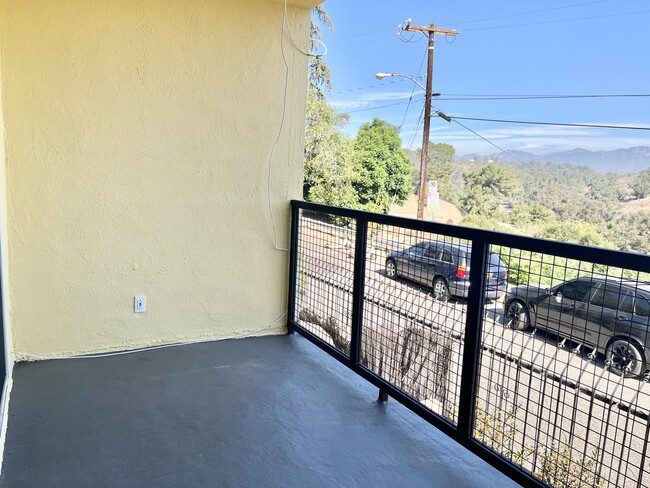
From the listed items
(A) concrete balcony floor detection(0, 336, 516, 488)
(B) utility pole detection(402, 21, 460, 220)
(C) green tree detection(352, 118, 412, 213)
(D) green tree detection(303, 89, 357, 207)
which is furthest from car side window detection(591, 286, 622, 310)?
(C) green tree detection(352, 118, 412, 213)

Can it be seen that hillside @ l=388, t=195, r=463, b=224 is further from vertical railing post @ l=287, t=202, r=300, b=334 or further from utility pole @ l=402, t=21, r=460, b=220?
vertical railing post @ l=287, t=202, r=300, b=334

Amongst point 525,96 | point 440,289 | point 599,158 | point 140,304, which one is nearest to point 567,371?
point 440,289

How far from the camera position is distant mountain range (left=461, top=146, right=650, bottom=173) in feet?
65.6

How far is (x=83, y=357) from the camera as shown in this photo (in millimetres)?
2684

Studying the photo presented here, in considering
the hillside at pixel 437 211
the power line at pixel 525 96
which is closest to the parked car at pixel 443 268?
the hillside at pixel 437 211

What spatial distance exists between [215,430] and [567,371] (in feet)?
4.45

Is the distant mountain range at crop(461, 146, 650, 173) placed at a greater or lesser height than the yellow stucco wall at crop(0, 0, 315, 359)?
greater

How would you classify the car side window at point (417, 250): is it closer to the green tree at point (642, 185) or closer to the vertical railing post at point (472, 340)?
the vertical railing post at point (472, 340)

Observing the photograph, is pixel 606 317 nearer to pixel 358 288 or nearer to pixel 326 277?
pixel 358 288

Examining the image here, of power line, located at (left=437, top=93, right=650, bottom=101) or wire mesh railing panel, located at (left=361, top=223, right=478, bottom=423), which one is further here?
power line, located at (left=437, top=93, right=650, bottom=101)

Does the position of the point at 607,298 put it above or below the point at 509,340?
above

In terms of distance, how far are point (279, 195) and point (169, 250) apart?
77 cm

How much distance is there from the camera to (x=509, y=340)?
1643 millimetres

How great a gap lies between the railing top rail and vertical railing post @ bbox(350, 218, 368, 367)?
0.10 m
